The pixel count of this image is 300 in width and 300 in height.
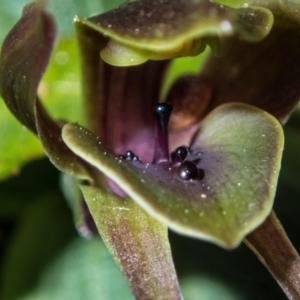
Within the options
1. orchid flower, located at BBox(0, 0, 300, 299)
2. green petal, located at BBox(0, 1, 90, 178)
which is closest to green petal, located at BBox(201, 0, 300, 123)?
orchid flower, located at BBox(0, 0, 300, 299)

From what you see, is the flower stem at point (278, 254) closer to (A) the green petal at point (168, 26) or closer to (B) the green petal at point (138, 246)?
(B) the green petal at point (138, 246)

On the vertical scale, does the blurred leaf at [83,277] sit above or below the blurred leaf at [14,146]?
below

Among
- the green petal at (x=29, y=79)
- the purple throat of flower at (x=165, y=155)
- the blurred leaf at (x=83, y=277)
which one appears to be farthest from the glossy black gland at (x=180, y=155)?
the blurred leaf at (x=83, y=277)

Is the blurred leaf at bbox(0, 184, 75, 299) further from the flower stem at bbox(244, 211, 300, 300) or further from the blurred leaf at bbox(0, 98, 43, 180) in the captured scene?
the flower stem at bbox(244, 211, 300, 300)

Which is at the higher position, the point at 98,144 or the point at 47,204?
the point at 98,144

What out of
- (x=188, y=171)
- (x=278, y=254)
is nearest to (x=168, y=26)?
(x=188, y=171)

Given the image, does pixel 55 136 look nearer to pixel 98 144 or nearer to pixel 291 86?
pixel 98 144

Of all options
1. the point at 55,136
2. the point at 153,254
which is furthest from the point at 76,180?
the point at 153,254

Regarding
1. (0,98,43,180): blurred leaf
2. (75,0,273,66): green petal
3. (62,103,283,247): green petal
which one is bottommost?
(0,98,43,180): blurred leaf
